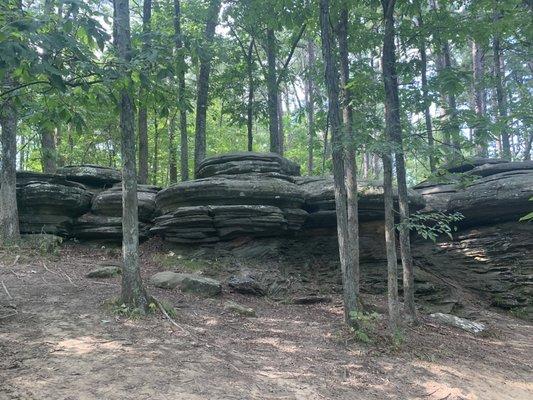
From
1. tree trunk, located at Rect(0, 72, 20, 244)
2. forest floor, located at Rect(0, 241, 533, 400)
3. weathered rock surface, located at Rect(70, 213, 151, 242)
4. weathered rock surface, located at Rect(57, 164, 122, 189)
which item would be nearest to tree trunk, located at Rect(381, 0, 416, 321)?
forest floor, located at Rect(0, 241, 533, 400)

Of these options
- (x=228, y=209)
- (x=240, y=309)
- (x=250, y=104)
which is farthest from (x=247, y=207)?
(x=250, y=104)

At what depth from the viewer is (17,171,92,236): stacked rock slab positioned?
1291cm

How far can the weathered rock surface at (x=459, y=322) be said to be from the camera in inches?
389

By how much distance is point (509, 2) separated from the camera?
8367 mm

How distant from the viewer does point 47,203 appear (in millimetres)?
13094

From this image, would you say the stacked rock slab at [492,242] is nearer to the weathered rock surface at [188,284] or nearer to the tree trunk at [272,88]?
the tree trunk at [272,88]

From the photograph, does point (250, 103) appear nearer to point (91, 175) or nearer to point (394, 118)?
point (91, 175)

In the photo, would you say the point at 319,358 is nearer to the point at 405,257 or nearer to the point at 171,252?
the point at 405,257

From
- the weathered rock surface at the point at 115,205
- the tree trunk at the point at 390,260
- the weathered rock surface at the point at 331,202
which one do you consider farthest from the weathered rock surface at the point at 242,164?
the tree trunk at the point at 390,260

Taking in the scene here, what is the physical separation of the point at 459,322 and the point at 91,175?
1235 cm

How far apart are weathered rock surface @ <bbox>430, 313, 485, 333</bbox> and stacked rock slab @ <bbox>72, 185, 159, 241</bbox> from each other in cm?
904

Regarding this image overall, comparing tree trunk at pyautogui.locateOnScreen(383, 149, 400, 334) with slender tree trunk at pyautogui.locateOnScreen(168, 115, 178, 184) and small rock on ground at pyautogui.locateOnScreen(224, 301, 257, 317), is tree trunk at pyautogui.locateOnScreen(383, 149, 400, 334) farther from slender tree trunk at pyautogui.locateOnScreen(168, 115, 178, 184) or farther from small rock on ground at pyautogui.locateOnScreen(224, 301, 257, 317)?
slender tree trunk at pyautogui.locateOnScreen(168, 115, 178, 184)

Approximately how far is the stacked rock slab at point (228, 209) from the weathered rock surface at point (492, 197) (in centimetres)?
454

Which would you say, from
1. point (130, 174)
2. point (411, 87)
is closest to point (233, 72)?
point (411, 87)
